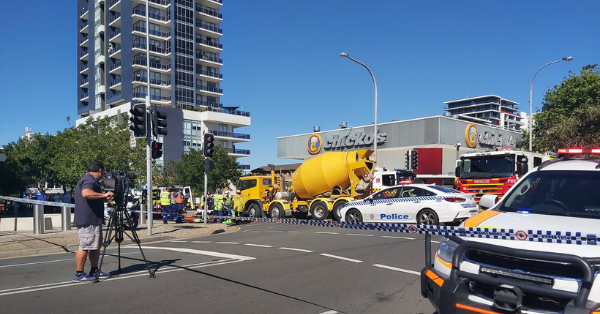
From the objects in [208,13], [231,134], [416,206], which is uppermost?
[208,13]

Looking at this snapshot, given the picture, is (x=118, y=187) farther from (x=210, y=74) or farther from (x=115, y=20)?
(x=115, y=20)

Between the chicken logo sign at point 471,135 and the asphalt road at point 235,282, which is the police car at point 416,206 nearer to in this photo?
the asphalt road at point 235,282

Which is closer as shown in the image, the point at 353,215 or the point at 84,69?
the point at 353,215

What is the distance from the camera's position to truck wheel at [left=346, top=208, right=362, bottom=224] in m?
16.7

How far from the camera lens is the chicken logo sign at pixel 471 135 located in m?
39.4

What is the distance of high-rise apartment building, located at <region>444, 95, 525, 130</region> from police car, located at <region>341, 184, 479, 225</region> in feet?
428

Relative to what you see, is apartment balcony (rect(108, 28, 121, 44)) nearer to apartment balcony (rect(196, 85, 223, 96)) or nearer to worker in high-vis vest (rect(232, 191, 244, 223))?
apartment balcony (rect(196, 85, 223, 96))

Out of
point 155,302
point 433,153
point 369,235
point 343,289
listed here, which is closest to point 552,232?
point 343,289

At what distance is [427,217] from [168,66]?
60681 millimetres

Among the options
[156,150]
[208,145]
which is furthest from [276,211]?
[156,150]

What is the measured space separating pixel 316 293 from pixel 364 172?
13.8 m

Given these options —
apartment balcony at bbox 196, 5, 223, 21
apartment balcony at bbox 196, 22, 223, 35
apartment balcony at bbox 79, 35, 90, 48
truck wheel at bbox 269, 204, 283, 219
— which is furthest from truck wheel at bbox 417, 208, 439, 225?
apartment balcony at bbox 79, 35, 90, 48

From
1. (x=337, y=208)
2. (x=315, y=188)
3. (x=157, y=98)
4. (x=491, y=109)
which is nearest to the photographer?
(x=337, y=208)

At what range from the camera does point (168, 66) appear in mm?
68812
